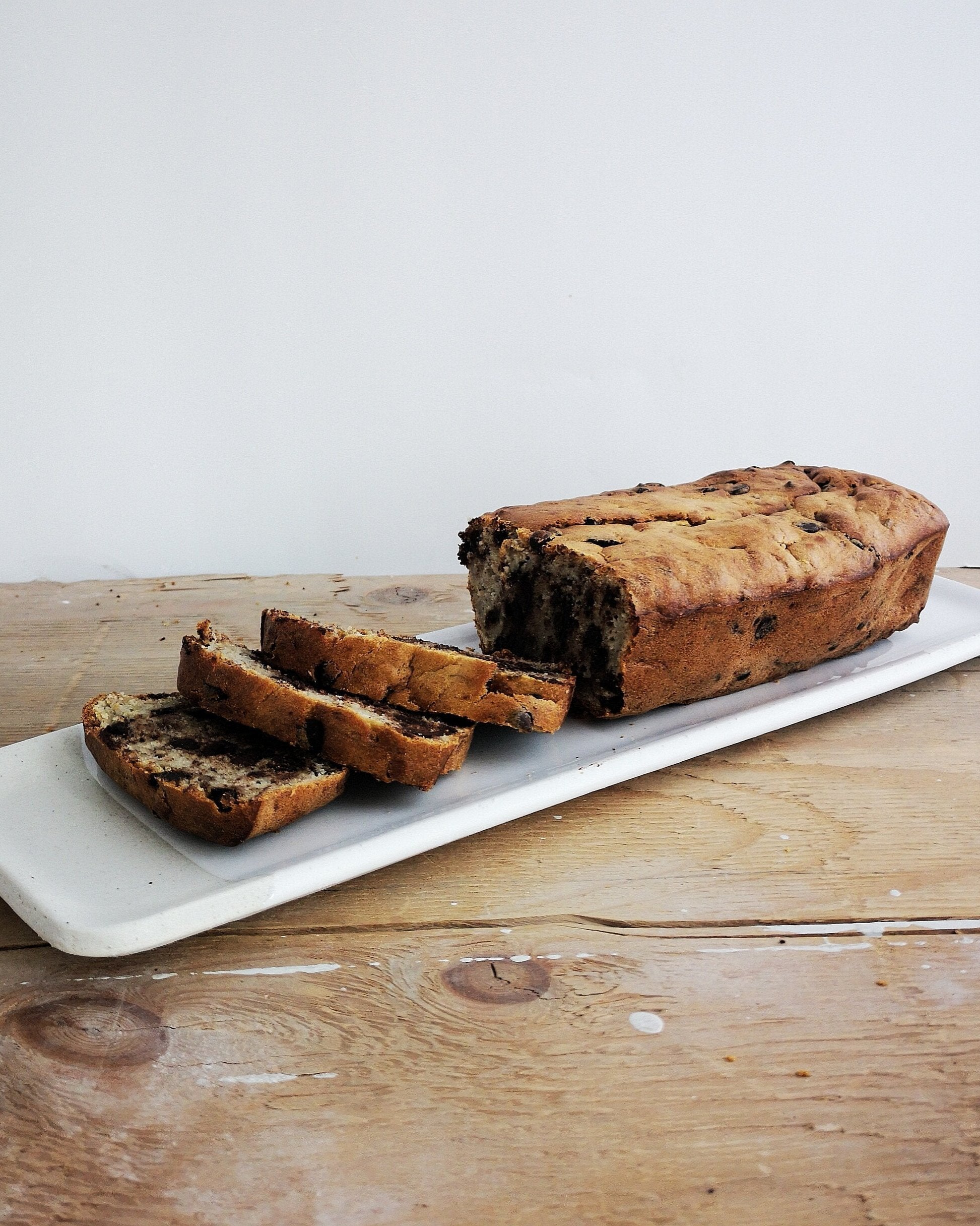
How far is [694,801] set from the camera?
1.95m

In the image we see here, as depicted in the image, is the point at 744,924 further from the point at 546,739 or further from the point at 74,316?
the point at 74,316

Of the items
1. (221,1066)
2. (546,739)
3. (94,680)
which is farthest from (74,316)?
(221,1066)

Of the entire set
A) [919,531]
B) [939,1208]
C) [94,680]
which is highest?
[919,531]

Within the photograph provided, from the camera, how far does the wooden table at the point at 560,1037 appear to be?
1123 millimetres

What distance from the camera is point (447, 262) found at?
149 inches

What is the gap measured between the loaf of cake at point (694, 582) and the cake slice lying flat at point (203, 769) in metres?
0.65

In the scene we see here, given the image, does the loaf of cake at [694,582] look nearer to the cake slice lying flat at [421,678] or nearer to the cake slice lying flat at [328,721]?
the cake slice lying flat at [421,678]

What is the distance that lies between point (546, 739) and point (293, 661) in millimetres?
505

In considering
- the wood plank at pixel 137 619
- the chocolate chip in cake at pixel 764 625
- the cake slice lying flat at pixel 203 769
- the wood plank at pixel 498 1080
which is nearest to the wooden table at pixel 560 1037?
the wood plank at pixel 498 1080

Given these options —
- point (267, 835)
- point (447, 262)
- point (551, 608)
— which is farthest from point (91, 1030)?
point (447, 262)

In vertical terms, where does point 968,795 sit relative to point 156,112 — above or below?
below

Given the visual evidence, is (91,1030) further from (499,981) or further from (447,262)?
(447,262)

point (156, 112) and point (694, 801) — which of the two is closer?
point (694, 801)

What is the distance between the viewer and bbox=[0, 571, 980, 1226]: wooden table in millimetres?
1123
